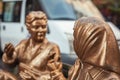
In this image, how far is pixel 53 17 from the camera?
8570mm

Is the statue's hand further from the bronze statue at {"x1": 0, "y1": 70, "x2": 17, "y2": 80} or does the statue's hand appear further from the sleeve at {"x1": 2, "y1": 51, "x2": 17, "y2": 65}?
the bronze statue at {"x1": 0, "y1": 70, "x2": 17, "y2": 80}

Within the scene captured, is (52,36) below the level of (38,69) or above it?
below

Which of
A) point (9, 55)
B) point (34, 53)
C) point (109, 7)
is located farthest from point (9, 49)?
point (109, 7)

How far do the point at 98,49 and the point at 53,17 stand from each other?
6.47 m

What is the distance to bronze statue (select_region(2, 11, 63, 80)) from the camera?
133 inches

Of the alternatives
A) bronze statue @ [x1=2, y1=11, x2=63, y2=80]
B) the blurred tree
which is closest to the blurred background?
bronze statue @ [x1=2, y1=11, x2=63, y2=80]

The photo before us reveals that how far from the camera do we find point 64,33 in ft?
26.5

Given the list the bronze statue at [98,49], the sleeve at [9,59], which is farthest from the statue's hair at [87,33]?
the sleeve at [9,59]

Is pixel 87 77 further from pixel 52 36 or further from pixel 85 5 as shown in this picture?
pixel 85 5

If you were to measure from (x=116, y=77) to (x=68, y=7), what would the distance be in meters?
6.88

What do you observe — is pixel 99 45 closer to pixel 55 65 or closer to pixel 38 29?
pixel 55 65

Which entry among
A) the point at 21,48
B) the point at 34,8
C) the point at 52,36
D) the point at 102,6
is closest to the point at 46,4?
the point at 34,8

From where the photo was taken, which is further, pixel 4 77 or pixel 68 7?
pixel 68 7

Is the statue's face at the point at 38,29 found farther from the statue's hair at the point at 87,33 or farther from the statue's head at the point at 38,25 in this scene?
the statue's hair at the point at 87,33
